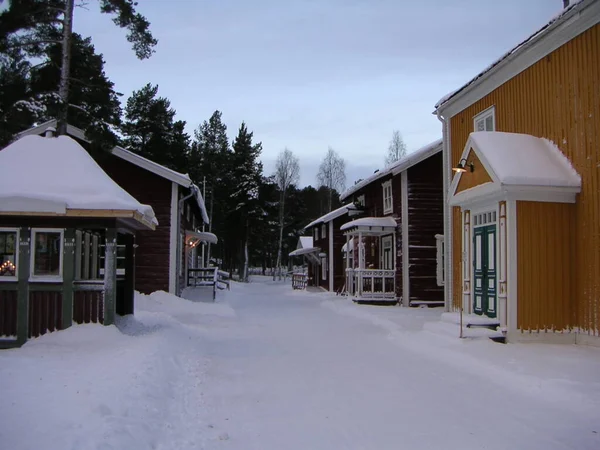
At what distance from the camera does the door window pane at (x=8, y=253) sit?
10.1 meters

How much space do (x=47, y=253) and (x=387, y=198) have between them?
58.6 feet

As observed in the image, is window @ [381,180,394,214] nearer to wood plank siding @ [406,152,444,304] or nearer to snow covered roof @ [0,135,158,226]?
wood plank siding @ [406,152,444,304]

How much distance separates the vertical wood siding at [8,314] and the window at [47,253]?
0.59m

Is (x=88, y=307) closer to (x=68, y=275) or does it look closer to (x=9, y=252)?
(x=68, y=275)

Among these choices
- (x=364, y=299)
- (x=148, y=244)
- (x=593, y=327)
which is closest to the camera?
(x=593, y=327)

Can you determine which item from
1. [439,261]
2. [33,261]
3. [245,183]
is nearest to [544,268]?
[33,261]

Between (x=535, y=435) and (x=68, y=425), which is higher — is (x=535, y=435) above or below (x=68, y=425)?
below

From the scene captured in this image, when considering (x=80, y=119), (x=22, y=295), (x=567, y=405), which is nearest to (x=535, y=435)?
(x=567, y=405)

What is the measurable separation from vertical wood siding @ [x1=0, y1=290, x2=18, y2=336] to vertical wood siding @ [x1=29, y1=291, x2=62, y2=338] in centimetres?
26

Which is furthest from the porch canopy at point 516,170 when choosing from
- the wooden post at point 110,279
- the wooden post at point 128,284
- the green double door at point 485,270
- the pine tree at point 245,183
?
the pine tree at point 245,183

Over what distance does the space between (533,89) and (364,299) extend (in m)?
12.5

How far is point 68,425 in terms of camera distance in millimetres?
4820

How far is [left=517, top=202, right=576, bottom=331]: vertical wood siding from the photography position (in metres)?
11.4

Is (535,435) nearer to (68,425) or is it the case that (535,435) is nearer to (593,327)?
(68,425)
